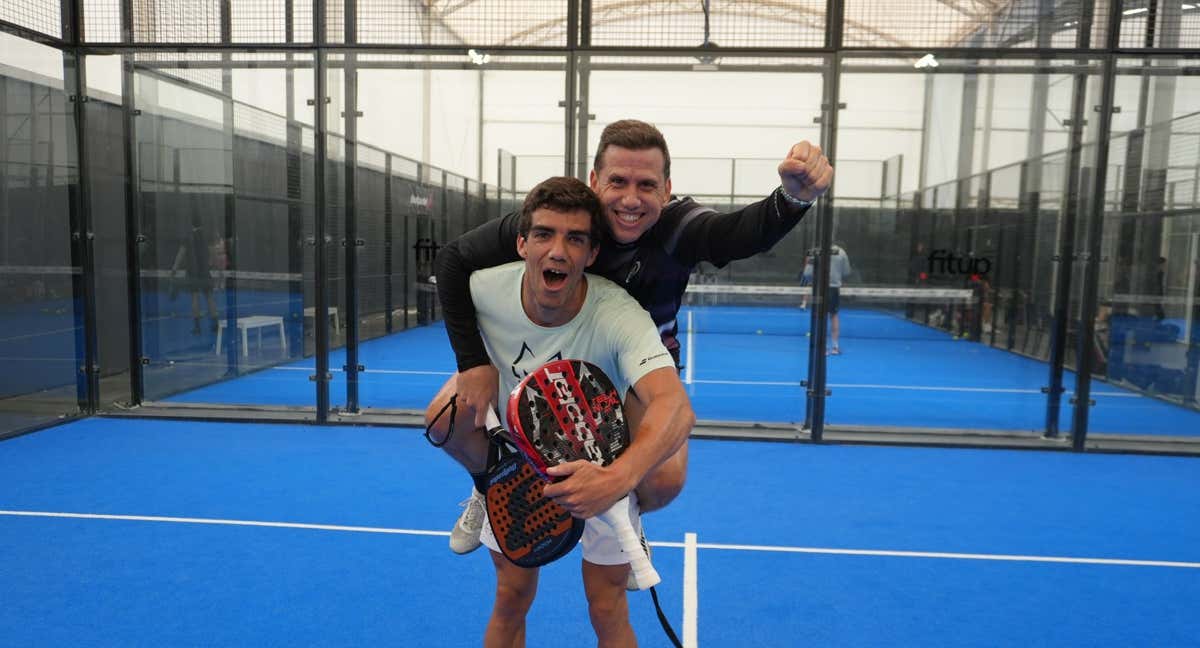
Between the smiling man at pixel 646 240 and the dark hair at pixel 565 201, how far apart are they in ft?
0.34

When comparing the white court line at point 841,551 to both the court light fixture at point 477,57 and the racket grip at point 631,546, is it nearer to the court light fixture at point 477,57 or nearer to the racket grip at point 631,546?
the racket grip at point 631,546

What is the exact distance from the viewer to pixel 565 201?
7.54 ft

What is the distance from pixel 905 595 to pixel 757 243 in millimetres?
2221

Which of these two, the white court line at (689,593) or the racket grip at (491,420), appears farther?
the white court line at (689,593)

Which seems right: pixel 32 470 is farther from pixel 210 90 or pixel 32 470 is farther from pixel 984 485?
pixel 984 485

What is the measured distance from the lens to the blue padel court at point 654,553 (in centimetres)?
344

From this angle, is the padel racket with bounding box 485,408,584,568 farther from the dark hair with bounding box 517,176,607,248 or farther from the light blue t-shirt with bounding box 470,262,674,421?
the dark hair with bounding box 517,176,607,248

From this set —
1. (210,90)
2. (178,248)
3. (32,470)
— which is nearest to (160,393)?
(178,248)

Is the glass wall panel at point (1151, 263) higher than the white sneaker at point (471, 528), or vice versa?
the glass wall panel at point (1151, 263)

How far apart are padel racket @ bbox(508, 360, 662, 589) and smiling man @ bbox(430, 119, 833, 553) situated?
0.26 meters

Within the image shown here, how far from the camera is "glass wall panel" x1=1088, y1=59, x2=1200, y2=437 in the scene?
659cm

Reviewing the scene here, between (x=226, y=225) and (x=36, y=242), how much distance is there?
4.59 ft

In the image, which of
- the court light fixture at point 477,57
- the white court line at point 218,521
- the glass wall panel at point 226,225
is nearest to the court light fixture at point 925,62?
the court light fixture at point 477,57

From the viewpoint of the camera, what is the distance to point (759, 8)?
21.4 feet
